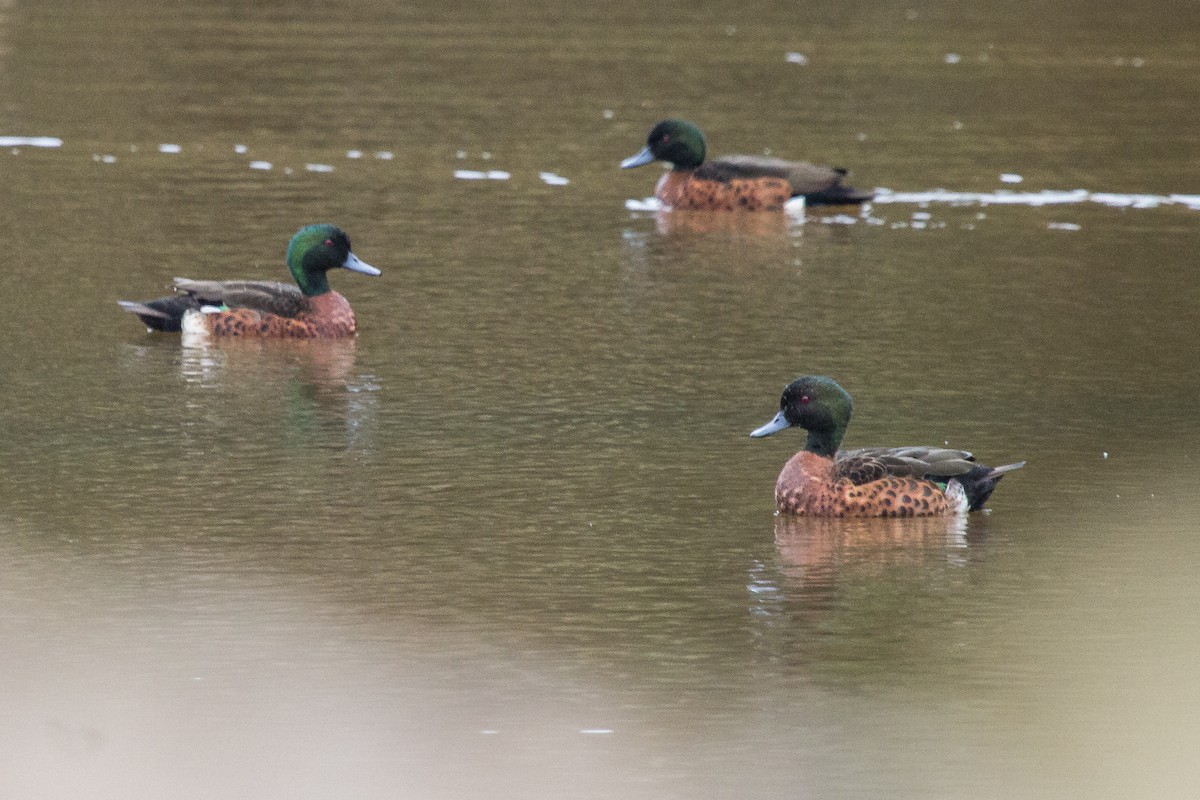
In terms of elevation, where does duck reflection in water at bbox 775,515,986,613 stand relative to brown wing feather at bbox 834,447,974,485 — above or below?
below

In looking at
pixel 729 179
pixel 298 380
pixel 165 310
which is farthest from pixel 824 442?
pixel 729 179

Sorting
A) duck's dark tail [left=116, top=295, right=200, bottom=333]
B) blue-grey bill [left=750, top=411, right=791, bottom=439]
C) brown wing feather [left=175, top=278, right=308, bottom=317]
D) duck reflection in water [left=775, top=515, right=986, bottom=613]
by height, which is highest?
brown wing feather [left=175, top=278, right=308, bottom=317]

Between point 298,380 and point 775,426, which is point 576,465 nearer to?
point 775,426

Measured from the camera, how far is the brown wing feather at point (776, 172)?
20922mm

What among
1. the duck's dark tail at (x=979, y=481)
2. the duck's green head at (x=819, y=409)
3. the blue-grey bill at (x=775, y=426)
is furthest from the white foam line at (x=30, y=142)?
the duck's dark tail at (x=979, y=481)

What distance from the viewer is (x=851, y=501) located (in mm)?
10758

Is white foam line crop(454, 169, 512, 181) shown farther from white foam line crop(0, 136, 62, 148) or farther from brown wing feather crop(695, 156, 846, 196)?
white foam line crop(0, 136, 62, 148)

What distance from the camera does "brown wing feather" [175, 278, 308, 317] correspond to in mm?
15055

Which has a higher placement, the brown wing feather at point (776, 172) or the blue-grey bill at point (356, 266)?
the brown wing feather at point (776, 172)

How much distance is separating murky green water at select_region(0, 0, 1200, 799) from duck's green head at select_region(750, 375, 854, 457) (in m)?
0.41

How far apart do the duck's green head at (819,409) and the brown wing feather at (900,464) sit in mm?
113

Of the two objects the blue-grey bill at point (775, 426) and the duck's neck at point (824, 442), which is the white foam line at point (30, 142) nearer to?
the blue-grey bill at point (775, 426)

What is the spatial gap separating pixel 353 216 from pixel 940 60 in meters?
12.5

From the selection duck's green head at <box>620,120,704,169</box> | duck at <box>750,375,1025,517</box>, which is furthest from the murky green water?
duck's green head at <box>620,120,704,169</box>
